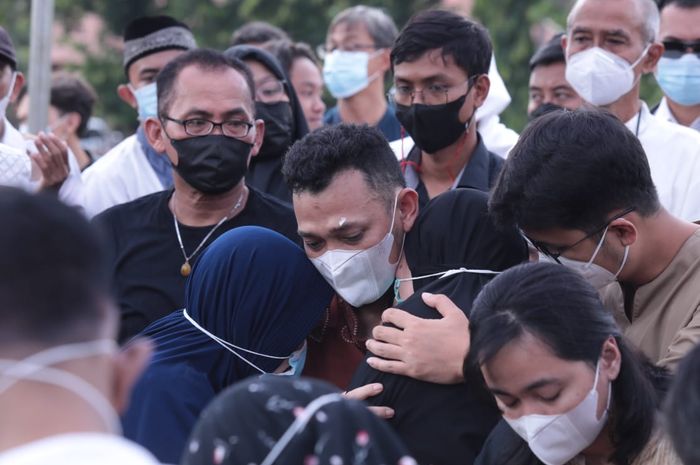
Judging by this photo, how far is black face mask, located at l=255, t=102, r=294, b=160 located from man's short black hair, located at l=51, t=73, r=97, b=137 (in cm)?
279

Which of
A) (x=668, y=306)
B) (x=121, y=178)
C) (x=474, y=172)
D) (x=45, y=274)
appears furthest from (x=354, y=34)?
(x=45, y=274)

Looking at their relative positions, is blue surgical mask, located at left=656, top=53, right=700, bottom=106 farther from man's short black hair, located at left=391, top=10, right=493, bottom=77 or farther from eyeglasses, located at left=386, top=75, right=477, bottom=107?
eyeglasses, located at left=386, top=75, right=477, bottom=107

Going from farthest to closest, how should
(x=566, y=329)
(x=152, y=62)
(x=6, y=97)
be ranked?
1. (x=152, y=62)
2. (x=6, y=97)
3. (x=566, y=329)

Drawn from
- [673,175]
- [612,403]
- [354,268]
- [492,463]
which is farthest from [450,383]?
[673,175]

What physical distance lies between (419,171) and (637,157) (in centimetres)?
162

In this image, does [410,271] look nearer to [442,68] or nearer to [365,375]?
[365,375]

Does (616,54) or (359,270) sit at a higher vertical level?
(616,54)

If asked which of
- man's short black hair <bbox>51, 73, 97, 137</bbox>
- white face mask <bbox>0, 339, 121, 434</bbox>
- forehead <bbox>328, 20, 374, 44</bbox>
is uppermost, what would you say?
white face mask <bbox>0, 339, 121, 434</bbox>

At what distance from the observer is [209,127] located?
4617 mm

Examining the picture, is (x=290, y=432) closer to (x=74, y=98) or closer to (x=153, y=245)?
(x=153, y=245)

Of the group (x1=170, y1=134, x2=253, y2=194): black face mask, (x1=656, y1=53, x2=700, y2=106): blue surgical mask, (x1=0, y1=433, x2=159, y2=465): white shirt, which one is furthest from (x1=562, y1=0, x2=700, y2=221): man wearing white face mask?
(x1=0, y1=433, x2=159, y2=465): white shirt

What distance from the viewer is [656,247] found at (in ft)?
11.0

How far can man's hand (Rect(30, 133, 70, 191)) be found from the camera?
4.67 m

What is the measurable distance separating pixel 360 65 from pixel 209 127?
2.57 meters
